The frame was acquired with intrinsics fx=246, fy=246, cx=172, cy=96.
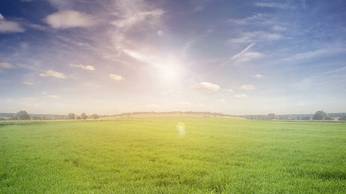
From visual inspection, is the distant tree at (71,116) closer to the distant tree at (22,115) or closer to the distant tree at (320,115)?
the distant tree at (22,115)

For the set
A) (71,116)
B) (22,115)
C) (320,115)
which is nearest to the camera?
(320,115)

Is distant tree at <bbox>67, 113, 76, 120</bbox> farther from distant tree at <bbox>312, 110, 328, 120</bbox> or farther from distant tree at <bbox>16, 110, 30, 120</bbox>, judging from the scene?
distant tree at <bbox>312, 110, 328, 120</bbox>

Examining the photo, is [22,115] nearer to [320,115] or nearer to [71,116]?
[71,116]

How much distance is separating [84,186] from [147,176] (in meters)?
2.91

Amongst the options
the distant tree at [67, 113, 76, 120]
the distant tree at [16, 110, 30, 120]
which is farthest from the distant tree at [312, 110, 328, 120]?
the distant tree at [16, 110, 30, 120]

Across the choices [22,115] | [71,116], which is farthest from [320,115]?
[22,115]

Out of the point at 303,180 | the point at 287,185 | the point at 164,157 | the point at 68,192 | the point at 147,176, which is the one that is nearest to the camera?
the point at 68,192

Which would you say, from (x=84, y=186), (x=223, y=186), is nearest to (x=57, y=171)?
(x=84, y=186)

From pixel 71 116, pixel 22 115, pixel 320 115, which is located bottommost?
pixel 320 115

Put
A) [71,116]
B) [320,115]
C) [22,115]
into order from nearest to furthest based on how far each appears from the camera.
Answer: [320,115]
[22,115]
[71,116]

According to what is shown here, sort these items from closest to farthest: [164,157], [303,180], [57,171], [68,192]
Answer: [68,192] < [303,180] < [57,171] < [164,157]

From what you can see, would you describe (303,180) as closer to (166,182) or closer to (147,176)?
(166,182)

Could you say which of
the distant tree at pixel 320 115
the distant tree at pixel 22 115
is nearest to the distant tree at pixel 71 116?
the distant tree at pixel 22 115

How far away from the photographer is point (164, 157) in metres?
16.9
